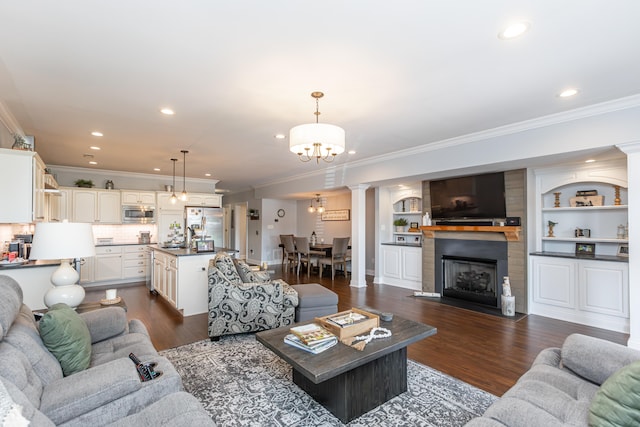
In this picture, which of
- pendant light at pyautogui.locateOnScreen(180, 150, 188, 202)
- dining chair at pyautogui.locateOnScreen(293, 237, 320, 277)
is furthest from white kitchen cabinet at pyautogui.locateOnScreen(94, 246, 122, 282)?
dining chair at pyautogui.locateOnScreen(293, 237, 320, 277)

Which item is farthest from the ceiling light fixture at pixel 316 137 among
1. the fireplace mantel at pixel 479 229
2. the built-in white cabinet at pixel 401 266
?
the built-in white cabinet at pixel 401 266

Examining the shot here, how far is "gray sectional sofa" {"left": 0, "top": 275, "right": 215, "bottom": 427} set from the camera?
132 cm

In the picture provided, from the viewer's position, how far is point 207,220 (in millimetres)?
7988

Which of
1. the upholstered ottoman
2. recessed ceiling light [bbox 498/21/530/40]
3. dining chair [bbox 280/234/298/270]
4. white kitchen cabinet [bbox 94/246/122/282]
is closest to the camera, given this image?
recessed ceiling light [bbox 498/21/530/40]

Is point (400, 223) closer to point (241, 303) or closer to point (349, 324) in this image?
point (241, 303)

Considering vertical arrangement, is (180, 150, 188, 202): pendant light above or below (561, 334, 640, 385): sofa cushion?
above

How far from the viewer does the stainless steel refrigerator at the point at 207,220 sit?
7.75 meters

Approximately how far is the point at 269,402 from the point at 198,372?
2.71ft

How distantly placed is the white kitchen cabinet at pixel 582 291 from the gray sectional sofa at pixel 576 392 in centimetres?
266

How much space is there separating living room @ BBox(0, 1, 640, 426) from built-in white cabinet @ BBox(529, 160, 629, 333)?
11 centimetres

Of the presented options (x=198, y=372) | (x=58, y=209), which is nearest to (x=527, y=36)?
(x=198, y=372)

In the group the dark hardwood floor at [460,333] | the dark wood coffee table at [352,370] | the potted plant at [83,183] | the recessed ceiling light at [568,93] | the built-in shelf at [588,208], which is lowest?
the dark hardwood floor at [460,333]

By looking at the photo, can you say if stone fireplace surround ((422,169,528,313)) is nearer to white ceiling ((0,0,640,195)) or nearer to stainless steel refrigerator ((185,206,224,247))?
white ceiling ((0,0,640,195))

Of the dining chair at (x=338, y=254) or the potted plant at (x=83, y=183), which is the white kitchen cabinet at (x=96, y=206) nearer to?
the potted plant at (x=83, y=183)
